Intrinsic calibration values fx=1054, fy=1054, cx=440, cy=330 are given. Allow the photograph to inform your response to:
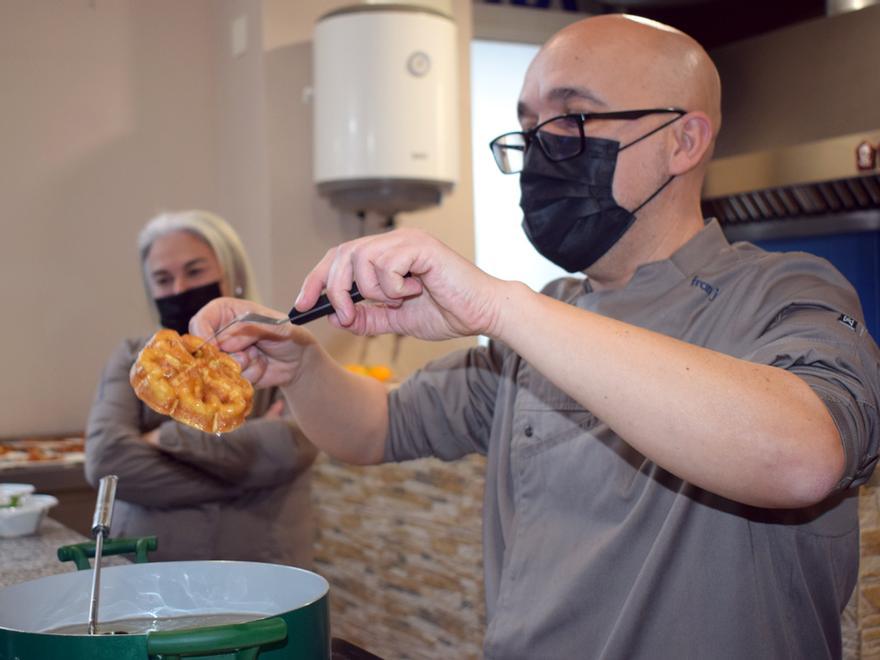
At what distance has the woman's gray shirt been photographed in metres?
2.48

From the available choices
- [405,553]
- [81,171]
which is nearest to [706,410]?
[405,553]

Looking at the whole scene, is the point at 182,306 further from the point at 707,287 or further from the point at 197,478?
the point at 707,287

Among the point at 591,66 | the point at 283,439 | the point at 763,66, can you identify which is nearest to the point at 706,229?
the point at 591,66

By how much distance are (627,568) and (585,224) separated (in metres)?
0.50

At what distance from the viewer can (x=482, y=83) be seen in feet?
16.5

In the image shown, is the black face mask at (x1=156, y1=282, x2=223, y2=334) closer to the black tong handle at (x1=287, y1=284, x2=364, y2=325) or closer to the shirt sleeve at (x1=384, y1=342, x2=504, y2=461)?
the shirt sleeve at (x1=384, y1=342, x2=504, y2=461)

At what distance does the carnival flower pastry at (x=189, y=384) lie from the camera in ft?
4.25

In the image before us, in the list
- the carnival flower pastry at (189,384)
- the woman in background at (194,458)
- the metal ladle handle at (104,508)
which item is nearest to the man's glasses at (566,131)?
the carnival flower pastry at (189,384)

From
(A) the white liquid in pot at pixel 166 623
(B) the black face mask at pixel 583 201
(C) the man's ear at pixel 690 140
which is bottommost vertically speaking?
(A) the white liquid in pot at pixel 166 623

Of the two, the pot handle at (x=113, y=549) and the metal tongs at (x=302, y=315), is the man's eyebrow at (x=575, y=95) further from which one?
the pot handle at (x=113, y=549)

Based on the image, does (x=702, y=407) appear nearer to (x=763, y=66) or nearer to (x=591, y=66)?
(x=591, y=66)

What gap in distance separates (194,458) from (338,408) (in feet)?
3.11

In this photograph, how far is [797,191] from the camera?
3.71 meters

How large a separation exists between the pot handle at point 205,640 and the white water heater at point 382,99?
10.1 ft
